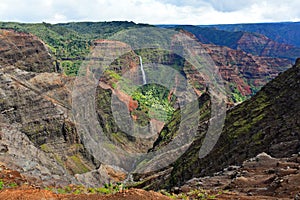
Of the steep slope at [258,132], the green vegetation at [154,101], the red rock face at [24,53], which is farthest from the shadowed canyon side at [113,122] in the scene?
the green vegetation at [154,101]

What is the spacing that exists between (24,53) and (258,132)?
98.0m

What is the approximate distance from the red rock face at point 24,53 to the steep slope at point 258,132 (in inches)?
2980

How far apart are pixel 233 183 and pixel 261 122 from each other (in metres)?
21.8

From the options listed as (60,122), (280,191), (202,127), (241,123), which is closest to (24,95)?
(60,122)

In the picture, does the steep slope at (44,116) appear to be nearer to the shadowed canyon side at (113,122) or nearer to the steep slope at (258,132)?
the shadowed canyon side at (113,122)

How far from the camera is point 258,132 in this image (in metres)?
39.8

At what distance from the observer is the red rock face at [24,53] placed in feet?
364

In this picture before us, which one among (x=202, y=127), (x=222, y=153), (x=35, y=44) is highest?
(x=35, y=44)

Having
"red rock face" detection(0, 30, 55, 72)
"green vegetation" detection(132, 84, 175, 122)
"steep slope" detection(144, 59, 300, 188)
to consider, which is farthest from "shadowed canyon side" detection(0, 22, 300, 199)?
"green vegetation" detection(132, 84, 175, 122)

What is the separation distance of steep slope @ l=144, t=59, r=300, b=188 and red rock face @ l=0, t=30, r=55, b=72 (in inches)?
2980

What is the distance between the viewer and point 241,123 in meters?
48.1

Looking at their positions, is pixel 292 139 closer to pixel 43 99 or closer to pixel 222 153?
pixel 222 153

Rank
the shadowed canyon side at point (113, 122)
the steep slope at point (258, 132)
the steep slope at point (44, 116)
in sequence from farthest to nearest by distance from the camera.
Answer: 1. the steep slope at point (44, 116)
2. the shadowed canyon side at point (113, 122)
3. the steep slope at point (258, 132)

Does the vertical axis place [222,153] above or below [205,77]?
below
